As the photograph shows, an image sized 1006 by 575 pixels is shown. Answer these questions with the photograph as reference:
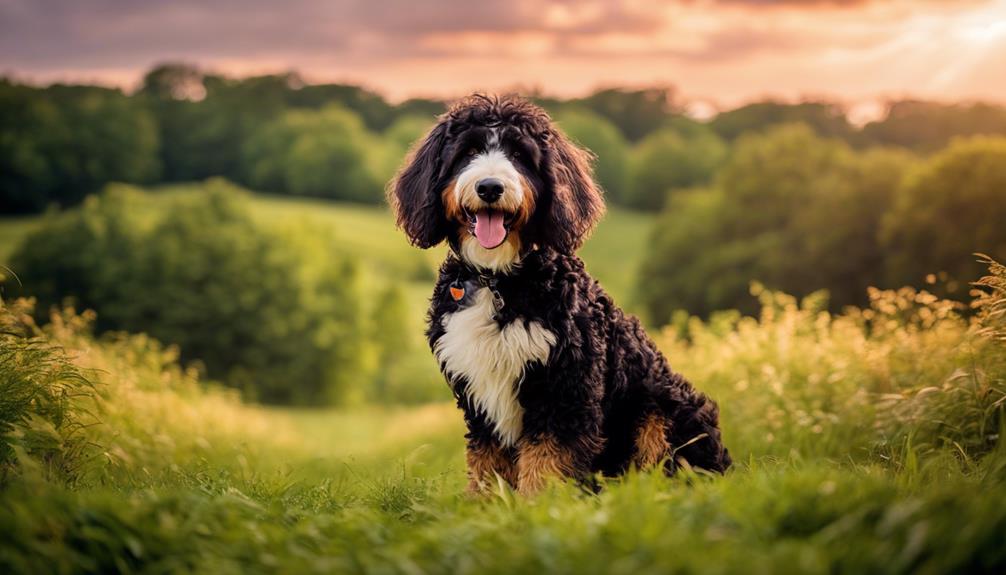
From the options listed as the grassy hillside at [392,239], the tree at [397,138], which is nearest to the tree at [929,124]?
the grassy hillside at [392,239]

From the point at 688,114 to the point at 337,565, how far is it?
67685 mm

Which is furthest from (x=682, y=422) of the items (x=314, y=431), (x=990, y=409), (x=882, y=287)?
(x=882, y=287)

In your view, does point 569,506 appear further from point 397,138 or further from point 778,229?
point 397,138

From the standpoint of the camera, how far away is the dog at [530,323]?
4.11 meters

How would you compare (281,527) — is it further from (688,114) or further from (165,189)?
(688,114)

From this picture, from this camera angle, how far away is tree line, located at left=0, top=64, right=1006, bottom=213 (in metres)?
47.6

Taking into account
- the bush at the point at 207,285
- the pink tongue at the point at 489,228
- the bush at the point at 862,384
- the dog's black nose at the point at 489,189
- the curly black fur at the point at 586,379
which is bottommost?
the bush at the point at 207,285

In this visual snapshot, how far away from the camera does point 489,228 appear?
163 inches

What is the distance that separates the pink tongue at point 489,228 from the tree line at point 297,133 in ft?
128

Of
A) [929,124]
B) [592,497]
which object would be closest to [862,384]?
[592,497]

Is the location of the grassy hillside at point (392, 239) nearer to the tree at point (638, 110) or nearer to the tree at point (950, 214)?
the tree at point (638, 110)

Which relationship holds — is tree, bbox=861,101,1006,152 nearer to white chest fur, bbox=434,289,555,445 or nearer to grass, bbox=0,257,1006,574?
grass, bbox=0,257,1006,574

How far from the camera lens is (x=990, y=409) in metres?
4.51

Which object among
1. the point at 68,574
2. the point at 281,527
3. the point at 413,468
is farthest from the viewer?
the point at 413,468
